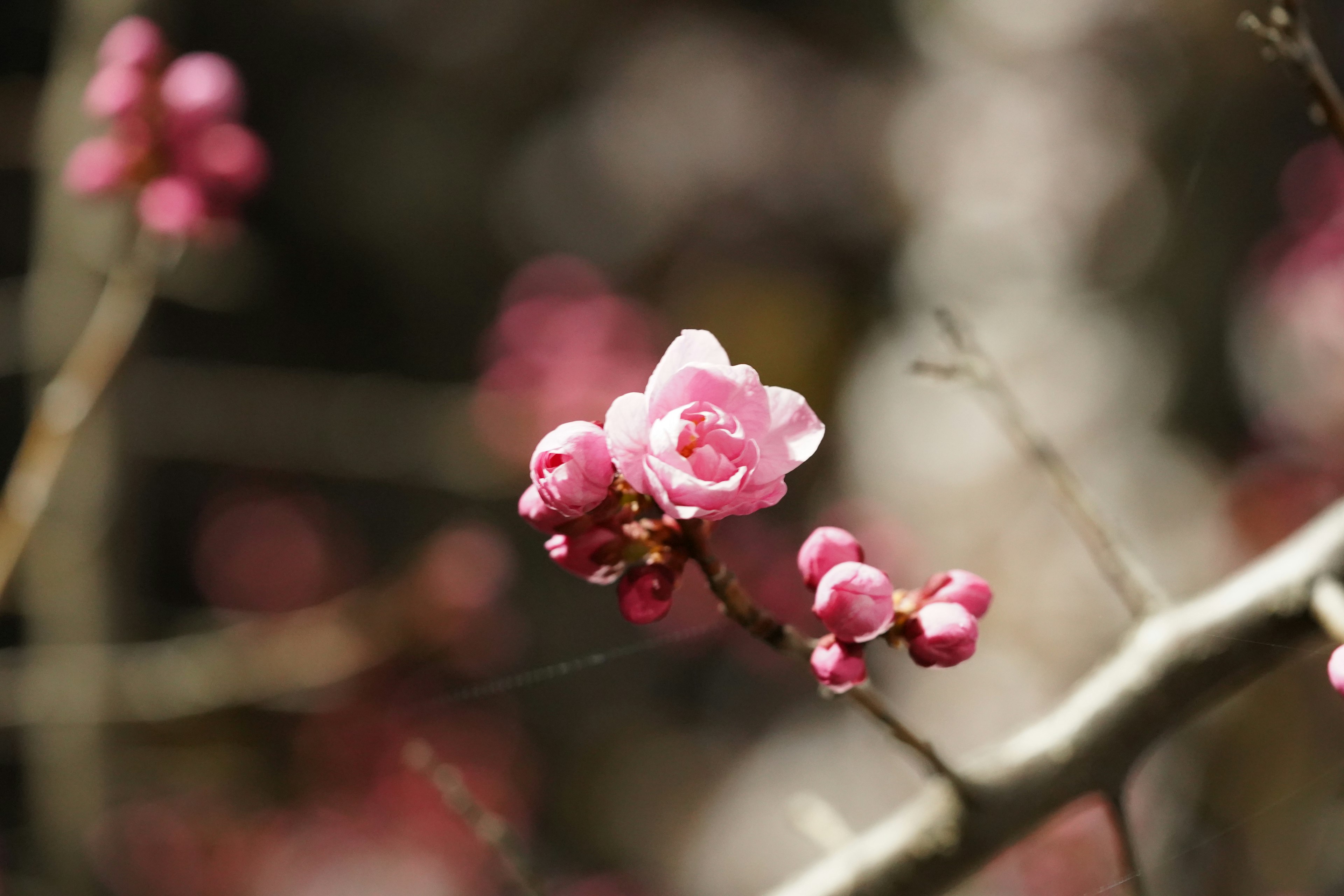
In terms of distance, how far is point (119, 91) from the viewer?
101 cm

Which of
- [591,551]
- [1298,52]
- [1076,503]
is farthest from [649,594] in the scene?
[1298,52]

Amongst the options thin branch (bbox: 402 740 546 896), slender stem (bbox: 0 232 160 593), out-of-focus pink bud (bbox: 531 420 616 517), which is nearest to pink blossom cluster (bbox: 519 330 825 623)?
out-of-focus pink bud (bbox: 531 420 616 517)

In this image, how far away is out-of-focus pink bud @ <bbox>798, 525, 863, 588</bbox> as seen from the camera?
484 mm

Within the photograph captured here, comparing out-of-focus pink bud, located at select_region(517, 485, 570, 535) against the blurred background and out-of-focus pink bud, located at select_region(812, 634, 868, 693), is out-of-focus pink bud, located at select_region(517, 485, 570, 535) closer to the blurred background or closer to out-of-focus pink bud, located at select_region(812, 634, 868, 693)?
out-of-focus pink bud, located at select_region(812, 634, 868, 693)

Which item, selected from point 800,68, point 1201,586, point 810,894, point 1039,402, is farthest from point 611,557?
point 800,68

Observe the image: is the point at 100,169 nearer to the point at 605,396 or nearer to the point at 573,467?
the point at 605,396

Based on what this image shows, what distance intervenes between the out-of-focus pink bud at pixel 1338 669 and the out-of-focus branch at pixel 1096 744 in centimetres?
11

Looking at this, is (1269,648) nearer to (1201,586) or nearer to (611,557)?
(611,557)

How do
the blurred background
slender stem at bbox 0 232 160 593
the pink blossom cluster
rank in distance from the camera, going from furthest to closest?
the blurred background
slender stem at bbox 0 232 160 593
the pink blossom cluster

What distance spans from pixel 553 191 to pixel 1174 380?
62.1 inches

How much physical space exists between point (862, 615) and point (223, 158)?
885mm

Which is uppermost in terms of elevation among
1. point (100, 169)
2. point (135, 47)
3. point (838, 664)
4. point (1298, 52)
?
point (1298, 52)

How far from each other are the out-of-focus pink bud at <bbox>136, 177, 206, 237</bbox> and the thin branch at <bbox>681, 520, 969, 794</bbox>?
77 centimetres

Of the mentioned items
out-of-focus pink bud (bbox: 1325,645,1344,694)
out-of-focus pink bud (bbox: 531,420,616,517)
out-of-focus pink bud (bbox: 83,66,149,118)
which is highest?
out-of-focus pink bud (bbox: 1325,645,1344,694)
